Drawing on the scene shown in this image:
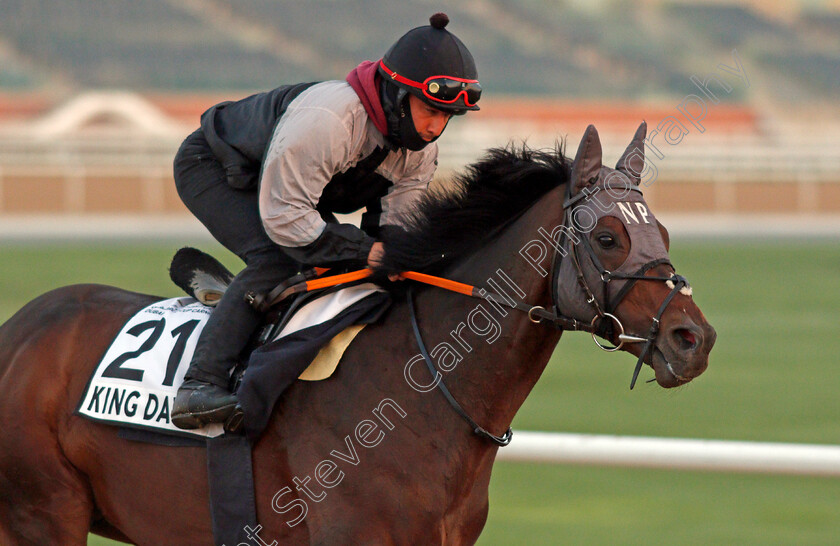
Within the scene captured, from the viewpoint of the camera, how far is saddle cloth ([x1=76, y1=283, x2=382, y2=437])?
300 cm

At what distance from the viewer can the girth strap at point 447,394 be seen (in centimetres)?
287

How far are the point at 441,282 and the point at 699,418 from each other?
4485 millimetres

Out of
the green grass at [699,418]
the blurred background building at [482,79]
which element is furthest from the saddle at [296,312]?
the blurred background building at [482,79]

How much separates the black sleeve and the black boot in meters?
0.43

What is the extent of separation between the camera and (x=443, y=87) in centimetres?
297

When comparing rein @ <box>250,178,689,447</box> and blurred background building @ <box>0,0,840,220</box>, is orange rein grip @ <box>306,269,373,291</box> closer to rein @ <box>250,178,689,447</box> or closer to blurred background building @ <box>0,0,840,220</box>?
rein @ <box>250,178,689,447</box>

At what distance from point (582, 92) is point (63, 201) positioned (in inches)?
826

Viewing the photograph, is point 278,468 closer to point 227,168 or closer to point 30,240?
point 227,168

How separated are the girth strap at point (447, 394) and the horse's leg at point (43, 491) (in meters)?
1.16

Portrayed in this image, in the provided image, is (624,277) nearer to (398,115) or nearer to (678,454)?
(398,115)

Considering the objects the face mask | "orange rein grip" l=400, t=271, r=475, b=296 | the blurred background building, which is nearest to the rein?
"orange rein grip" l=400, t=271, r=475, b=296

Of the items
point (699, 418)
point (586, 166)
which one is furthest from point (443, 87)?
point (699, 418)

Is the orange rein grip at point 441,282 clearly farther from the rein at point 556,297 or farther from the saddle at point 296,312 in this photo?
the saddle at point 296,312

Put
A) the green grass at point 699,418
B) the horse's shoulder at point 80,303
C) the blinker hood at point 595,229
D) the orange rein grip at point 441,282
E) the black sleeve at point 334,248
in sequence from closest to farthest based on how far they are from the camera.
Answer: the blinker hood at point 595,229
the orange rein grip at point 441,282
the black sleeve at point 334,248
the horse's shoulder at point 80,303
the green grass at point 699,418
